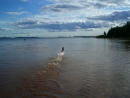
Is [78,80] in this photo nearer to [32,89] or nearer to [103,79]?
[103,79]

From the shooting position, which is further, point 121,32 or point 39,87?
point 121,32

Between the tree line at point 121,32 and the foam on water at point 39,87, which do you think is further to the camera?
the tree line at point 121,32

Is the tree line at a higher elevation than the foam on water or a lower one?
higher

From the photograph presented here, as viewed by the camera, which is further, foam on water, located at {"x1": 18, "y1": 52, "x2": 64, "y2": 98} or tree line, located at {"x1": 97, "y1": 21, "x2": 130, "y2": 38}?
tree line, located at {"x1": 97, "y1": 21, "x2": 130, "y2": 38}

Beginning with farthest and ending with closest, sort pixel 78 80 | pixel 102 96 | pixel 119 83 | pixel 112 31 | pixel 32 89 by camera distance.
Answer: pixel 112 31 → pixel 78 80 → pixel 119 83 → pixel 32 89 → pixel 102 96

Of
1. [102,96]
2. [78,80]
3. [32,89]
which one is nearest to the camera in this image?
[102,96]

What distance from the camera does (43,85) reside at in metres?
11.0

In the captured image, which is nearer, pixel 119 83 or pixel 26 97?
pixel 26 97

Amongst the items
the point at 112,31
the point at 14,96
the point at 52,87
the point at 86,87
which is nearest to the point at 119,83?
the point at 86,87

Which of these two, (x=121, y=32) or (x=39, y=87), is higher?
(x=121, y=32)

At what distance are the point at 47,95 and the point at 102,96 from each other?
2820 mm

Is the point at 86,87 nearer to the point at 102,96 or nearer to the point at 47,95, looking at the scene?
the point at 102,96

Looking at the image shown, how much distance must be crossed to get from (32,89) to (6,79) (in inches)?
130

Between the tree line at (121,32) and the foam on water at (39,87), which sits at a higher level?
the tree line at (121,32)
